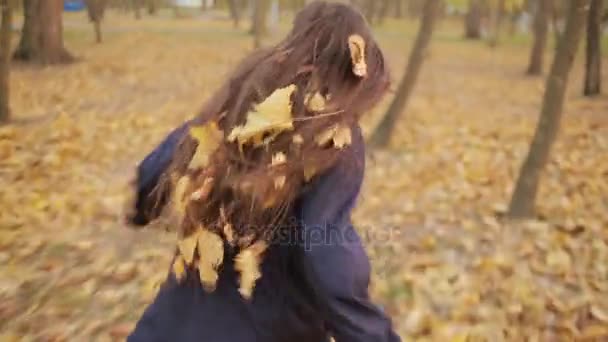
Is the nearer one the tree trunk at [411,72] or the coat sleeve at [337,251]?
the coat sleeve at [337,251]

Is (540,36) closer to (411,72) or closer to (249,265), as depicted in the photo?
(411,72)

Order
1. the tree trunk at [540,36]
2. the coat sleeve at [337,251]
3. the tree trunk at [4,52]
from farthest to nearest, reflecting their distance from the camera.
Answer: the tree trunk at [540,36], the tree trunk at [4,52], the coat sleeve at [337,251]

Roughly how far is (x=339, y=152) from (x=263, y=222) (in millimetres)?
222

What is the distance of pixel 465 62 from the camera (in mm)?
18422

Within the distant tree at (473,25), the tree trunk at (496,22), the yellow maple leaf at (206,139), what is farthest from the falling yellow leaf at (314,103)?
Answer: the distant tree at (473,25)

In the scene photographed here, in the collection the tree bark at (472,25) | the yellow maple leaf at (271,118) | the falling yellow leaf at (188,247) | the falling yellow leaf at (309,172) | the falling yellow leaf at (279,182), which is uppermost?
the tree bark at (472,25)

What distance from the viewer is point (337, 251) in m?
1.24

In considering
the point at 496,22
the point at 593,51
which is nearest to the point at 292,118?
the point at 593,51

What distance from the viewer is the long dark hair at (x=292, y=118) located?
1.29 m

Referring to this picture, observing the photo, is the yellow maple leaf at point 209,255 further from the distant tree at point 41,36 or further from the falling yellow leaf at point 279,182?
the distant tree at point 41,36

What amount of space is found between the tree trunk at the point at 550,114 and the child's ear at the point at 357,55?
11.0 ft

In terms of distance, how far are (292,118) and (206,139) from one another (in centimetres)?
21

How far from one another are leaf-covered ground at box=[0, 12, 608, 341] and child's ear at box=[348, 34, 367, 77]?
35 cm

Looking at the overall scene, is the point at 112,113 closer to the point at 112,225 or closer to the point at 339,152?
the point at 112,225
